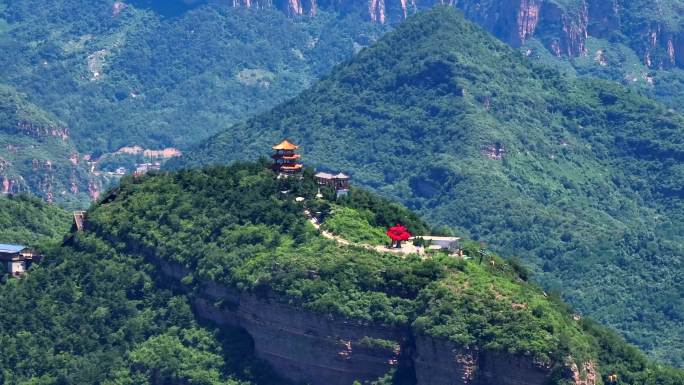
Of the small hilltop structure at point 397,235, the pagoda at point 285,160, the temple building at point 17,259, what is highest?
the pagoda at point 285,160

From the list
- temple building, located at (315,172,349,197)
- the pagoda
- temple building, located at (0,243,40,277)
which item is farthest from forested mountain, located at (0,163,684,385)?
temple building, located at (315,172,349,197)

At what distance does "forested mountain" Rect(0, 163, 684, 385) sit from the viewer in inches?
4914

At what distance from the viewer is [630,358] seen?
134 m

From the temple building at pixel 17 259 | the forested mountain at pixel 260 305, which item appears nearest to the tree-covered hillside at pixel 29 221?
the temple building at pixel 17 259

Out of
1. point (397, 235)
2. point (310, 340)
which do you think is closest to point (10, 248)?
point (397, 235)

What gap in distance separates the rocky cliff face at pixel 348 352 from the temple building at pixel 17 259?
18454mm

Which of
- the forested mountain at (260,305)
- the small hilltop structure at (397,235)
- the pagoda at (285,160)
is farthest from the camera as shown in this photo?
the pagoda at (285,160)

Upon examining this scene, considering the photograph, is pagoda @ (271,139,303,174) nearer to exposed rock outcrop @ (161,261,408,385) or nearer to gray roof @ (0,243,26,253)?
gray roof @ (0,243,26,253)

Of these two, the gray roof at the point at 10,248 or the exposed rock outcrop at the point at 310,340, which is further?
the gray roof at the point at 10,248

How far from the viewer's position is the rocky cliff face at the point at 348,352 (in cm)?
12225

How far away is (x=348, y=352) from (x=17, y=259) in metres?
30.5

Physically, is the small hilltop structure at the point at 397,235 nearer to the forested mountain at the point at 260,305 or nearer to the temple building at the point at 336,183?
the forested mountain at the point at 260,305

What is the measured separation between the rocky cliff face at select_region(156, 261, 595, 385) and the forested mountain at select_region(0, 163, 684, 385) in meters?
0.08

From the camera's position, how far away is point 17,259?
150m
